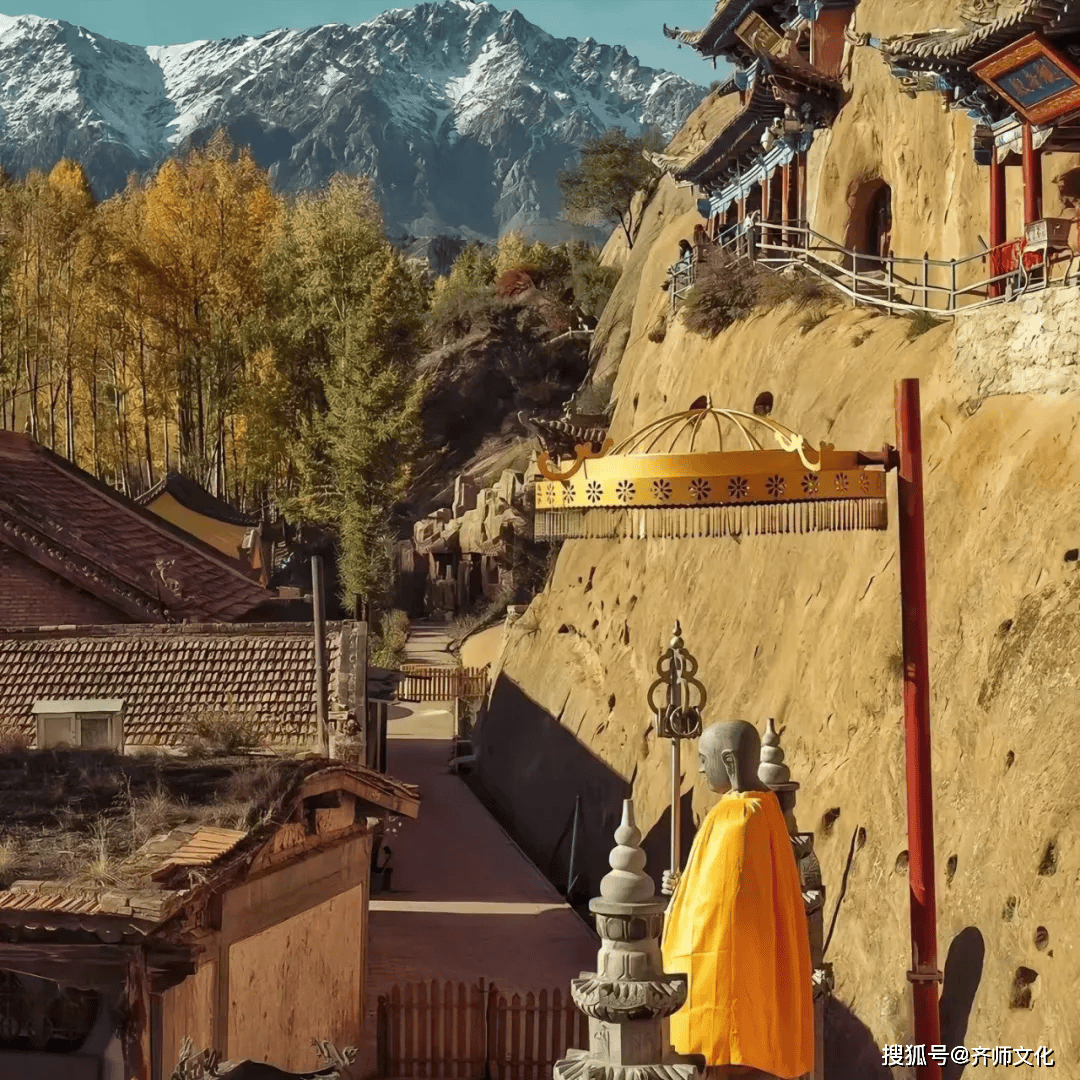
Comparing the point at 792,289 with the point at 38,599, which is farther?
the point at 792,289

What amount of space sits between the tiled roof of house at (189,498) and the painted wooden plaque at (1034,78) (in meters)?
18.8

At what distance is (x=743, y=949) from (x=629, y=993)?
75 centimetres

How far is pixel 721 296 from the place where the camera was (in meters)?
26.4

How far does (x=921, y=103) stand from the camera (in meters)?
23.7

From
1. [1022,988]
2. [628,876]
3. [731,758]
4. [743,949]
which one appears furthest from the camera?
[1022,988]

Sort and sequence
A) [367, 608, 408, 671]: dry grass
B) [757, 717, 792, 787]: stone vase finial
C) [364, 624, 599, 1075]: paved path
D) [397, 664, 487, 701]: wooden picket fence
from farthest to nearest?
[367, 608, 408, 671]: dry grass < [397, 664, 487, 701]: wooden picket fence < [364, 624, 599, 1075]: paved path < [757, 717, 792, 787]: stone vase finial

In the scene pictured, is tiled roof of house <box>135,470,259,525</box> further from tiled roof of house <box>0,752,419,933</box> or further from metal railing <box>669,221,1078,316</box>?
tiled roof of house <box>0,752,419,933</box>

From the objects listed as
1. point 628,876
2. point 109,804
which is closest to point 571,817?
point 109,804

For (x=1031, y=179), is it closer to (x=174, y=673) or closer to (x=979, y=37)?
(x=979, y=37)

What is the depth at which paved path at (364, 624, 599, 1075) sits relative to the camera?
18.2 m

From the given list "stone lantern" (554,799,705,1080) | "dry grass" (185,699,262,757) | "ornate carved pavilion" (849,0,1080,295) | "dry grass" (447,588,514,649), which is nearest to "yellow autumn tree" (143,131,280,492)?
"dry grass" (447,588,514,649)

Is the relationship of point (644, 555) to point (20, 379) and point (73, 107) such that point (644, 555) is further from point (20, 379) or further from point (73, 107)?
point (73, 107)

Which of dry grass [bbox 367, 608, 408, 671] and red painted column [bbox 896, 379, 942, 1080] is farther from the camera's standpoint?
dry grass [bbox 367, 608, 408, 671]

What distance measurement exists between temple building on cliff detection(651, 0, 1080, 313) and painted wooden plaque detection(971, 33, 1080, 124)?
2cm
